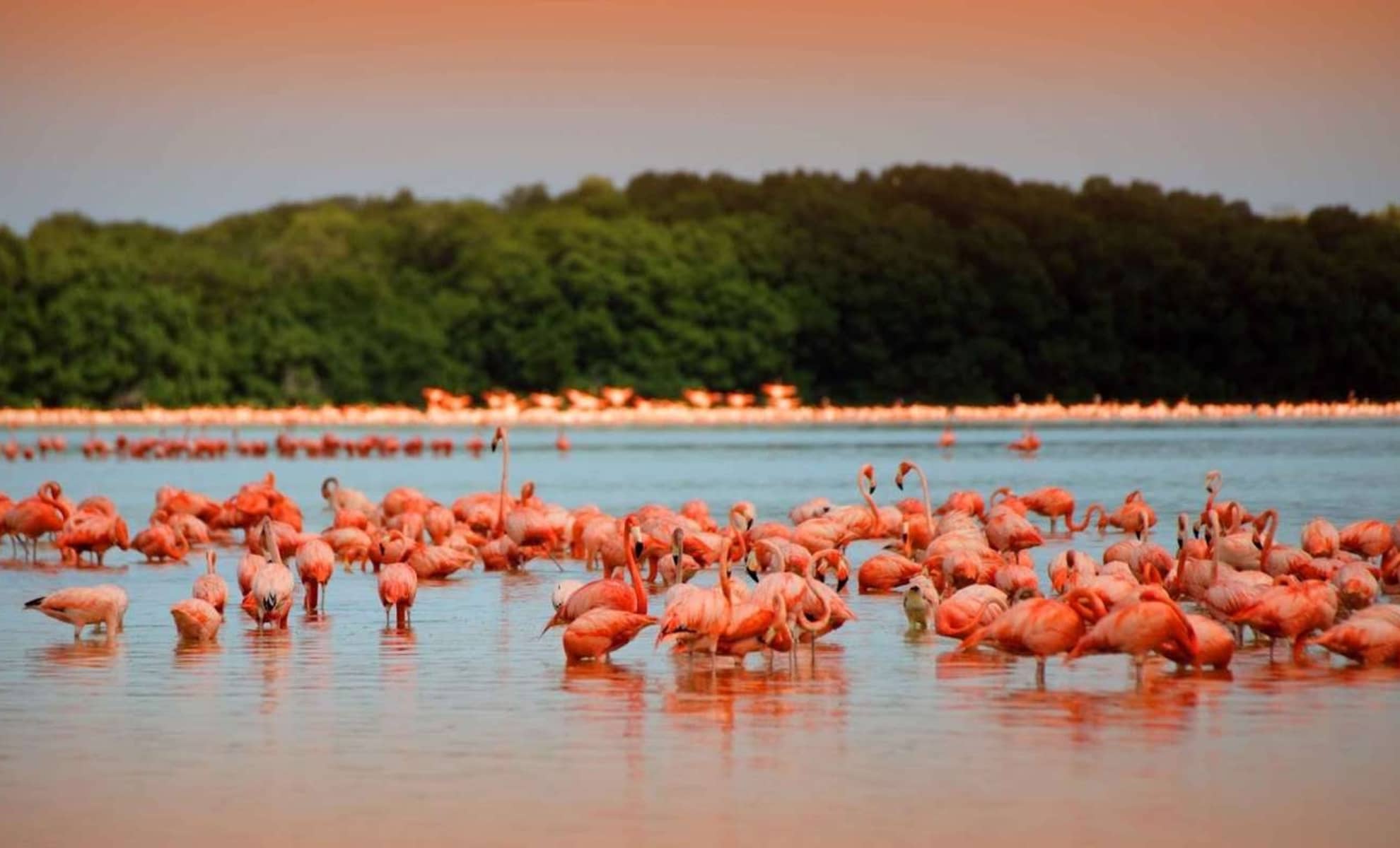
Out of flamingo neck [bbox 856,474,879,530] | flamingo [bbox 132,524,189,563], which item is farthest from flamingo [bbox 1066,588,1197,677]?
flamingo [bbox 132,524,189,563]

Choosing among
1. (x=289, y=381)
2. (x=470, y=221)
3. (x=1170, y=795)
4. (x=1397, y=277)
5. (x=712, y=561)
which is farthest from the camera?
(x=470, y=221)

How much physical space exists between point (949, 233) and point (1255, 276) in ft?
43.0

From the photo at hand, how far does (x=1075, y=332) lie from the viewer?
313 feet

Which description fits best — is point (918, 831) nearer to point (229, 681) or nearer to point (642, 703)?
point (642, 703)

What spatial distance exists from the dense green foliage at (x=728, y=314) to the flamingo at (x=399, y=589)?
70.7 m

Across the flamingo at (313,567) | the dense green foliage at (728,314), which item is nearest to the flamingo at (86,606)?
the flamingo at (313,567)

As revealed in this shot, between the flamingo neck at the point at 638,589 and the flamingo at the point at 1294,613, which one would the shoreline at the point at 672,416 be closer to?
the flamingo neck at the point at 638,589

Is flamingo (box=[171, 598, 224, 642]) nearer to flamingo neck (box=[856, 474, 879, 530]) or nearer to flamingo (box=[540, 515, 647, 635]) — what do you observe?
flamingo (box=[540, 515, 647, 635])

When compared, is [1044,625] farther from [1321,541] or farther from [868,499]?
[868,499]

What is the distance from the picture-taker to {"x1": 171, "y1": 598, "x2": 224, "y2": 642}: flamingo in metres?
15.3

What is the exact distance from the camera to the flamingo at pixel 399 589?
53.9ft

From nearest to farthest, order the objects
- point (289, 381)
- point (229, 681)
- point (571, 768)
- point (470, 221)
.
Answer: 1. point (571, 768)
2. point (229, 681)
3. point (289, 381)
4. point (470, 221)

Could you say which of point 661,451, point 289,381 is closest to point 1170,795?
point 661,451

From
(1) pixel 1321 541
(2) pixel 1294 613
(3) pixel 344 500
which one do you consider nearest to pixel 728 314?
(3) pixel 344 500
